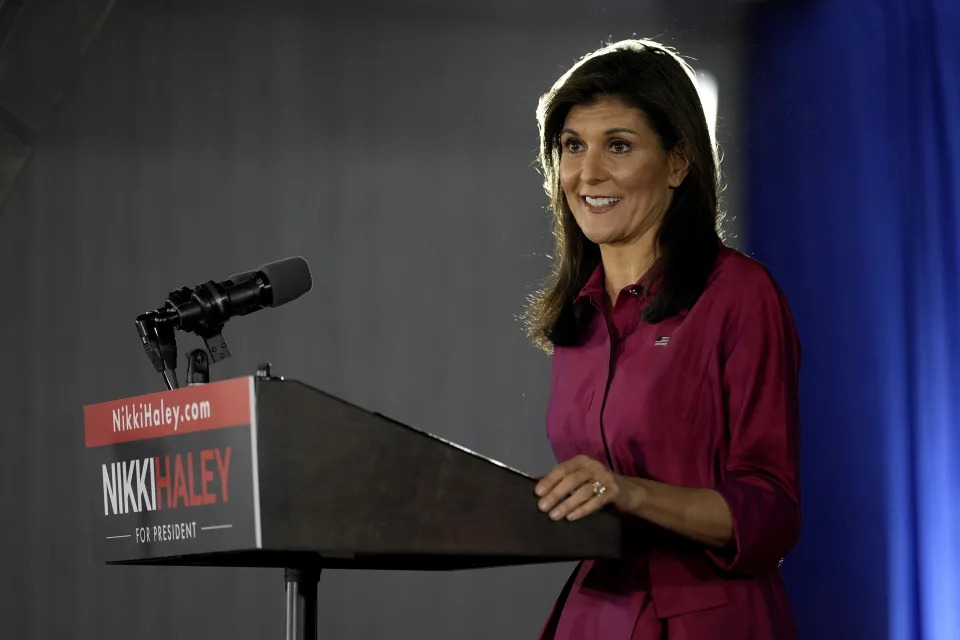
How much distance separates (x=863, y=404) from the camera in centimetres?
394

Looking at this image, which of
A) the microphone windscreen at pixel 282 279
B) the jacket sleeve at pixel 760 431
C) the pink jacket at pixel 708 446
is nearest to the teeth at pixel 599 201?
the pink jacket at pixel 708 446

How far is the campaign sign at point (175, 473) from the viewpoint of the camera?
1150 millimetres

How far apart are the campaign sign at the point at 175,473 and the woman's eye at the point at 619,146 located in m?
0.76

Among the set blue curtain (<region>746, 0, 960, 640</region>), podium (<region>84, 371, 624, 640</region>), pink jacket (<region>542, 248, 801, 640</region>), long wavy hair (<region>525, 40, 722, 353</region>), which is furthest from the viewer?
blue curtain (<region>746, 0, 960, 640</region>)

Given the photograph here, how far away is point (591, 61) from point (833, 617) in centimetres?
280

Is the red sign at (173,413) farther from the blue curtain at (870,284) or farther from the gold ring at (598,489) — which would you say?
the blue curtain at (870,284)

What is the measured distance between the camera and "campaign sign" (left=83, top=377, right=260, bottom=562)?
1.15 m

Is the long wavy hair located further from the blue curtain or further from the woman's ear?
the blue curtain

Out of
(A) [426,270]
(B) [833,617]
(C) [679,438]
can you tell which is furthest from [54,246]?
(C) [679,438]

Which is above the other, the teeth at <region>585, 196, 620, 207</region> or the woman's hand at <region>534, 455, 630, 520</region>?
the teeth at <region>585, 196, 620, 207</region>

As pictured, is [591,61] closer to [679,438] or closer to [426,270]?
[679,438]

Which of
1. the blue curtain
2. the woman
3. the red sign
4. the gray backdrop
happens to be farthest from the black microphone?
the gray backdrop

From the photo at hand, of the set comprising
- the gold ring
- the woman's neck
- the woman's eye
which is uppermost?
the woman's eye

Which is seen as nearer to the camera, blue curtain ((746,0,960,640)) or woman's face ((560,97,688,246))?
woman's face ((560,97,688,246))
